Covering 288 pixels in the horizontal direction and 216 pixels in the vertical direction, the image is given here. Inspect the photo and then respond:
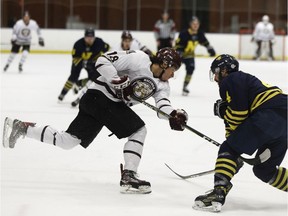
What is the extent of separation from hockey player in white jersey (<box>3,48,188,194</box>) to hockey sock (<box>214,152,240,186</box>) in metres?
0.44

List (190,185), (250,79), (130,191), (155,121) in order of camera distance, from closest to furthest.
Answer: (250,79), (130,191), (190,185), (155,121)

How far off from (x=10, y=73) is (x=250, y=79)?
8.68 meters

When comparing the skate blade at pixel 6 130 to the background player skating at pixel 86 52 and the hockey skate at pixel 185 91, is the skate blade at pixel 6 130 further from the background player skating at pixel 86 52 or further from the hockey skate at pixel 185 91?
the hockey skate at pixel 185 91

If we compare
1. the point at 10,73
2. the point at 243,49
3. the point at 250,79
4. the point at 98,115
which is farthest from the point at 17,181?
the point at 243,49

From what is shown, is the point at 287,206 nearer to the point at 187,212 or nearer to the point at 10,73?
the point at 187,212

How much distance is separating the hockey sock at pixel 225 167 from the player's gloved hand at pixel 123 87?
0.67m

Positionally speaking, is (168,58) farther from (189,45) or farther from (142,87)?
(189,45)

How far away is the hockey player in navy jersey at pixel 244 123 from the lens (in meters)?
3.02

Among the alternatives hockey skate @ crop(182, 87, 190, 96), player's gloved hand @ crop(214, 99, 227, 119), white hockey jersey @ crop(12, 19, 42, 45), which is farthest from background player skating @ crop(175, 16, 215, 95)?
player's gloved hand @ crop(214, 99, 227, 119)

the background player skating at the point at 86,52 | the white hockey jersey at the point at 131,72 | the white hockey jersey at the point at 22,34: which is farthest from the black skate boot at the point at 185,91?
the white hockey jersey at the point at 131,72

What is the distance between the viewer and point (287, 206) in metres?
3.28

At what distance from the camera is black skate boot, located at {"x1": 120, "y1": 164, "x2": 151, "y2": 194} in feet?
11.4

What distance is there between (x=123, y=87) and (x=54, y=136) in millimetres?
535

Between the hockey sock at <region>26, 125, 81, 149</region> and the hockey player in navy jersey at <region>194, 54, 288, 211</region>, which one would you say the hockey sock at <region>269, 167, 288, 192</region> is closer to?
the hockey player in navy jersey at <region>194, 54, 288, 211</region>
